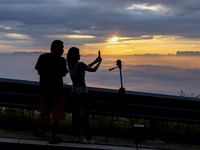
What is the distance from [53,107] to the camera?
5426mm

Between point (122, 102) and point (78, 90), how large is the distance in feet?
3.47

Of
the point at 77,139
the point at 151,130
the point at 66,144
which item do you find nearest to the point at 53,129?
the point at 66,144

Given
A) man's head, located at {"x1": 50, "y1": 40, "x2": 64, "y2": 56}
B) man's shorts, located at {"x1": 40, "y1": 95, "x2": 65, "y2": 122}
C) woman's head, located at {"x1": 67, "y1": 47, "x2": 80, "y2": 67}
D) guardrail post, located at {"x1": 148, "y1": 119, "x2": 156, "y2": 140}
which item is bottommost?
guardrail post, located at {"x1": 148, "y1": 119, "x2": 156, "y2": 140}

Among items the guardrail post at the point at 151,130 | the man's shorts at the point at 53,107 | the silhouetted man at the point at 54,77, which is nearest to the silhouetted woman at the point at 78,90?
the silhouetted man at the point at 54,77

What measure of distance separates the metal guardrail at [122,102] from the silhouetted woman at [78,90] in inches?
14.2

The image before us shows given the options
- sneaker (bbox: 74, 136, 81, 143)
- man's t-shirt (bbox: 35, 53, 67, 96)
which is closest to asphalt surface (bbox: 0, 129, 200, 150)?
sneaker (bbox: 74, 136, 81, 143)

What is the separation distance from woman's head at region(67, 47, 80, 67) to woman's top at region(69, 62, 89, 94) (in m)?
0.11

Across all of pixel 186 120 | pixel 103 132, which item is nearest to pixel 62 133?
pixel 103 132

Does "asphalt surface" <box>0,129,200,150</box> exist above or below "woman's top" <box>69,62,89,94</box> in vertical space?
below

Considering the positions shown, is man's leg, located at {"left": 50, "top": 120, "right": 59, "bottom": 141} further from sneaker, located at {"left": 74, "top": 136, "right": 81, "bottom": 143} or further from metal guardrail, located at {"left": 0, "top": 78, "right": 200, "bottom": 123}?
metal guardrail, located at {"left": 0, "top": 78, "right": 200, "bottom": 123}

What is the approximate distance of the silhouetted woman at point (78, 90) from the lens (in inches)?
209

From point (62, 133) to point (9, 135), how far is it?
1143 millimetres

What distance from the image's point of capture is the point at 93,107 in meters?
5.89

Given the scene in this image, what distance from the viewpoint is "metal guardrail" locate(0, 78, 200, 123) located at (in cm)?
572
